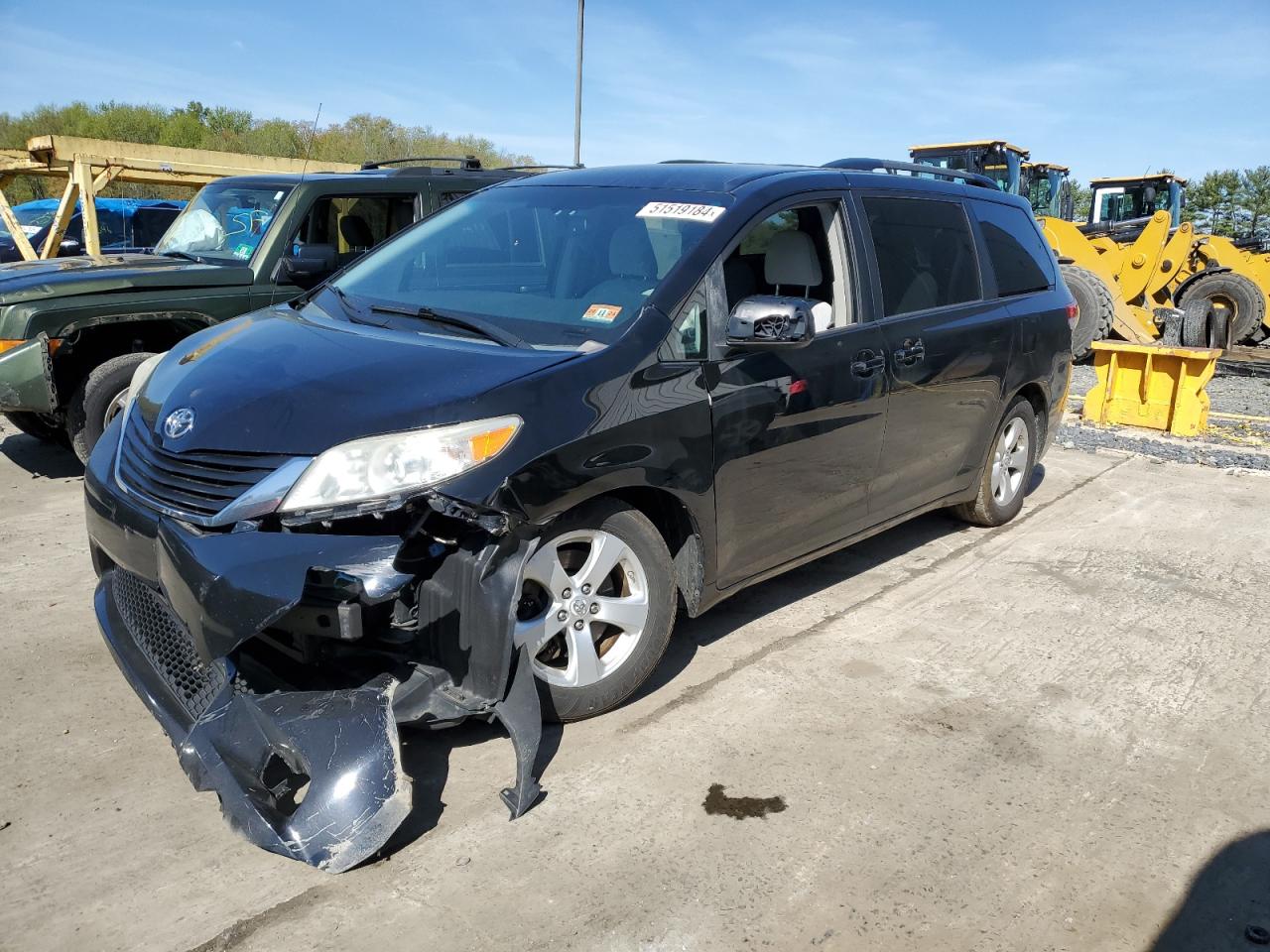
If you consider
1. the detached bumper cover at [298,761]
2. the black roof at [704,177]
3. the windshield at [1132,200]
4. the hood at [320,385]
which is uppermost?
the windshield at [1132,200]

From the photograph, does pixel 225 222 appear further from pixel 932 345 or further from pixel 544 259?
pixel 932 345

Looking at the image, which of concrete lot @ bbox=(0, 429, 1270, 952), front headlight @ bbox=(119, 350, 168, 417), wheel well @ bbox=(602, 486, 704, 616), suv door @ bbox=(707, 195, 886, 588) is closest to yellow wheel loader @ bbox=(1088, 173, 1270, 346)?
concrete lot @ bbox=(0, 429, 1270, 952)

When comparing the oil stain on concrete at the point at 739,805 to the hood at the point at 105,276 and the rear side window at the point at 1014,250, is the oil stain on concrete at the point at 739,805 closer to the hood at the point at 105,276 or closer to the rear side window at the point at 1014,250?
the rear side window at the point at 1014,250

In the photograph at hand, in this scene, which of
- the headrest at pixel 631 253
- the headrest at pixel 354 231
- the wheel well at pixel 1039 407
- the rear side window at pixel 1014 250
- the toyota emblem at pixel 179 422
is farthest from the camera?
the headrest at pixel 354 231

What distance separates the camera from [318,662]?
3.02 metres

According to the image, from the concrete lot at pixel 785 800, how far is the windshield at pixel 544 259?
141 centimetres

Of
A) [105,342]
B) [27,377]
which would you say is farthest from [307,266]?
[27,377]

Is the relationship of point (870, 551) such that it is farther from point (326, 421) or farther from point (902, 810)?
point (326, 421)

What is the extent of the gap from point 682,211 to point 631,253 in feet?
0.89

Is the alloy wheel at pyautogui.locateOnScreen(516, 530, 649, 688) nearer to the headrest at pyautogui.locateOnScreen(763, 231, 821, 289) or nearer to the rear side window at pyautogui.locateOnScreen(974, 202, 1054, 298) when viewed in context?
the headrest at pyautogui.locateOnScreen(763, 231, 821, 289)

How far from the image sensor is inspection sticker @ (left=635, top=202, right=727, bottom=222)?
12.7 ft

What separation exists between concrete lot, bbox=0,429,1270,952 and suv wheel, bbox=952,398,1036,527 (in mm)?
1048

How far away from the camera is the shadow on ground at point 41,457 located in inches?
261

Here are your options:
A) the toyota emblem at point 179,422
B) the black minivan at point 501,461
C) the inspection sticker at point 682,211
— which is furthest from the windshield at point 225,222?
the toyota emblem at point 179,422
